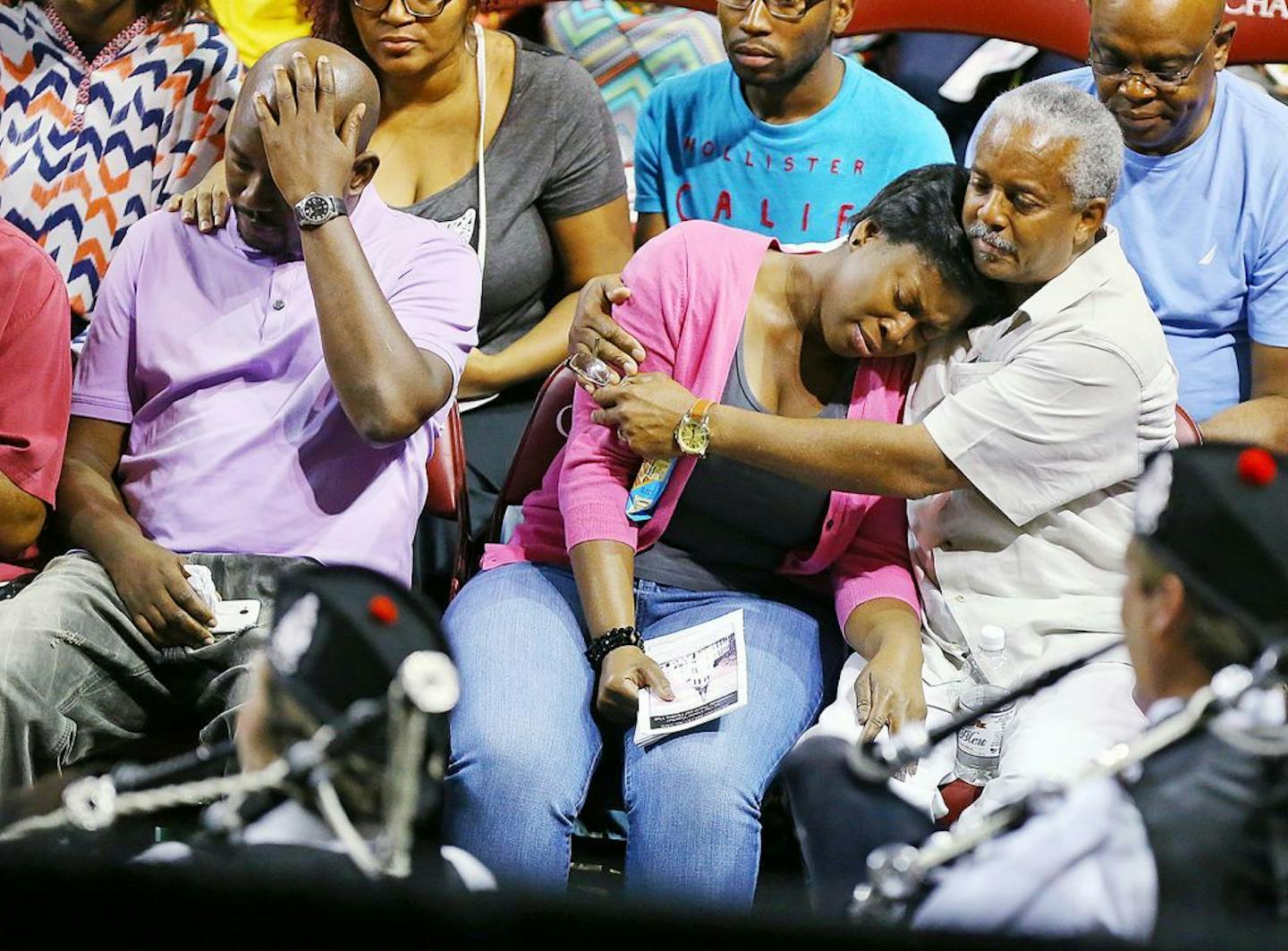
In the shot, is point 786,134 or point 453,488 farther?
point 786,134

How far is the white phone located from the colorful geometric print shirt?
3.15 feet

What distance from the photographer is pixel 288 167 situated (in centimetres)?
227

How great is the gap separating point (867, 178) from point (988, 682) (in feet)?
3.59

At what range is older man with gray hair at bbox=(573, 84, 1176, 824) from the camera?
221 centimetres

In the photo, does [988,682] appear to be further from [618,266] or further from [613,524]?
[618,266]

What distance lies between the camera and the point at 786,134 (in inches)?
120

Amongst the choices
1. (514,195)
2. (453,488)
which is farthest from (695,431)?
(514,195)

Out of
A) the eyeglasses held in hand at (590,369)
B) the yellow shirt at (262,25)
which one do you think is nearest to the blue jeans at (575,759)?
the eyeglasses held in hand at (590,369)

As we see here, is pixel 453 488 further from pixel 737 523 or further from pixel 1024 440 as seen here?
pixel 1024 440

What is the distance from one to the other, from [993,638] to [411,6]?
4.82ft

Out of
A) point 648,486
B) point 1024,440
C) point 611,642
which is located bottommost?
point 611,642

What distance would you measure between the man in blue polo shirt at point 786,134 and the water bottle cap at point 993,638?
0.96m

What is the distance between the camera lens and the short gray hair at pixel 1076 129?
2.21 meters

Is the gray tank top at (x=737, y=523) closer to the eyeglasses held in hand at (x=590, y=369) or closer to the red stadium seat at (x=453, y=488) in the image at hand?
the eyeglasses held in hand at (x=590, y=369)
